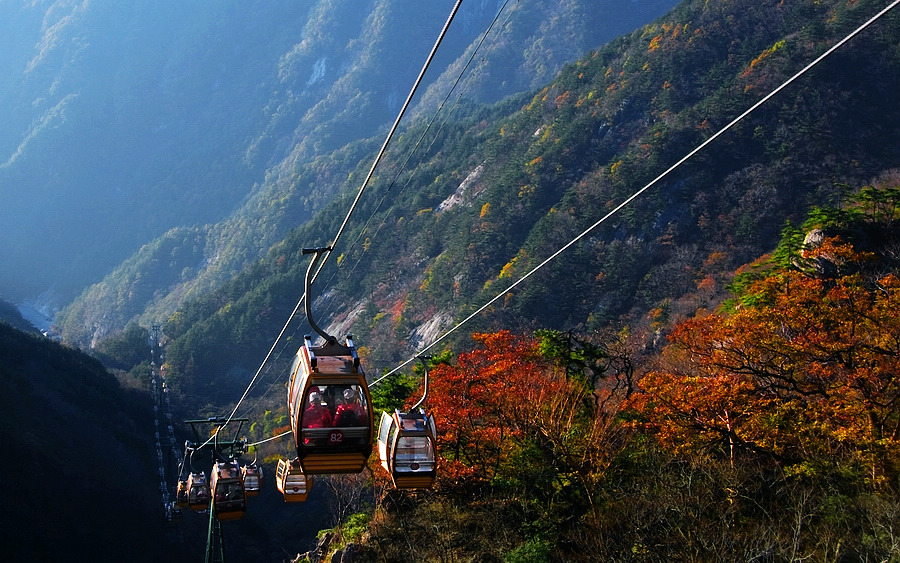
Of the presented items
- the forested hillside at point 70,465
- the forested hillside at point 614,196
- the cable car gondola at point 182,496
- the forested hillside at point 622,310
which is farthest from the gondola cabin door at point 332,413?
the forested hillside at point 614,196

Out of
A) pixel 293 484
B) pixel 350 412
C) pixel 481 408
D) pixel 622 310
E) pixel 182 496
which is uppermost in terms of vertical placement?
pixel 350 412

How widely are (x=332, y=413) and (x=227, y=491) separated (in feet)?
43.1

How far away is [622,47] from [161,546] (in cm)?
8023

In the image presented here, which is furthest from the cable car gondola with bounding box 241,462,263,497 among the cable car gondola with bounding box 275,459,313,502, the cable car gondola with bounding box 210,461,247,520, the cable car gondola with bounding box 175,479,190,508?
the cable car gondola with bounding box 175,479,190,508

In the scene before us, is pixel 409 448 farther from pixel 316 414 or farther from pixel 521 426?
pixel 521 426

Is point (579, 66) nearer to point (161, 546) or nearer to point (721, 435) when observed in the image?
point (161, 546)

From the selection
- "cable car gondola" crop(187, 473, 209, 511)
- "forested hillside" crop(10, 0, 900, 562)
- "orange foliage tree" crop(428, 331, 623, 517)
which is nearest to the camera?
"forested hillside" crop(10, 0, 900, 562)

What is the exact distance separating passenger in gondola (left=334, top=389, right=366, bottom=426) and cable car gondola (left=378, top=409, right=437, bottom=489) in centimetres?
311

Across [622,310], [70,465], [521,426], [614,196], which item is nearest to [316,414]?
[521,426]

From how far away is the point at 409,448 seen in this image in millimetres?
14969

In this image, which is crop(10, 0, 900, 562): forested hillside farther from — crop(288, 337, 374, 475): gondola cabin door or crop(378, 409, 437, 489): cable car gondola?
crop(288, 337, 374, 475): gondola cabin door

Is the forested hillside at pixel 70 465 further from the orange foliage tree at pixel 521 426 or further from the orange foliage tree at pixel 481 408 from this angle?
the orange foliage tree at pixel 521 426

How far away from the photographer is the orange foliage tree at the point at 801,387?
20.7 metres

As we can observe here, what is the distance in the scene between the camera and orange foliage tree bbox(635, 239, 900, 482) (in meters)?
20.7
